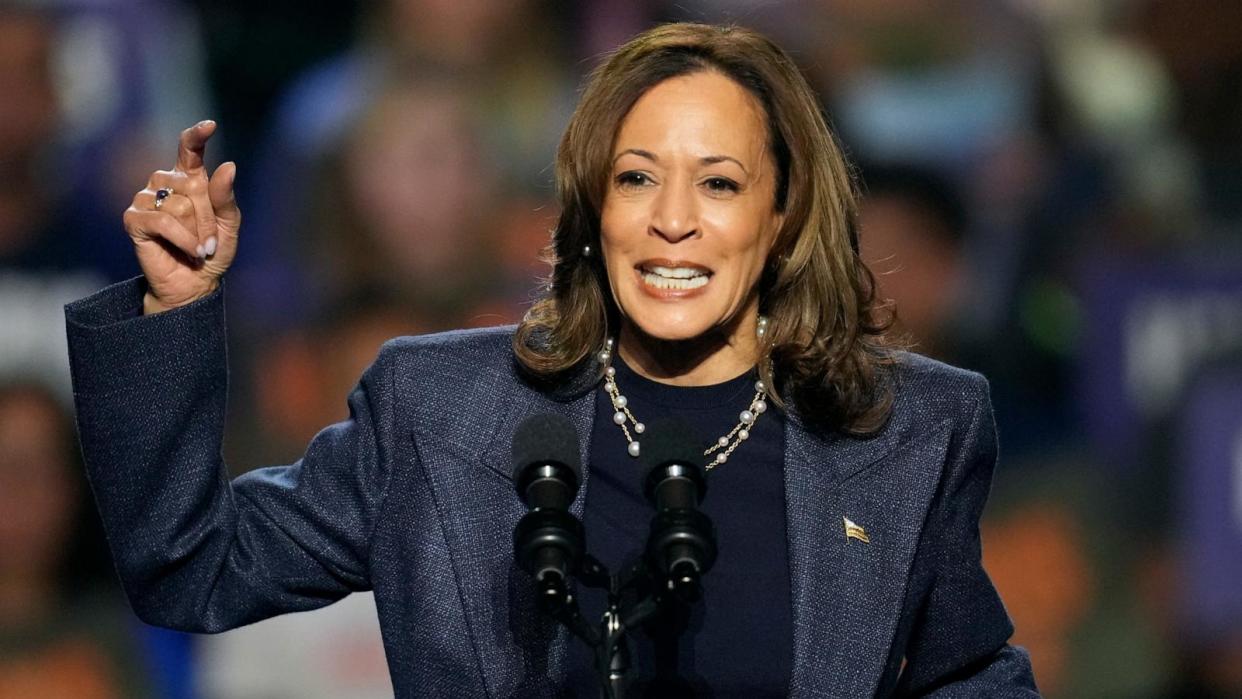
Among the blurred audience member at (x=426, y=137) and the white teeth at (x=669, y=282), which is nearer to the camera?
the white teeth at (x=669, y=282)

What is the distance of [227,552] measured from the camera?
236 cm

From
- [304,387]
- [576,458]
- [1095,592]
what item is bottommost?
[1095,592]

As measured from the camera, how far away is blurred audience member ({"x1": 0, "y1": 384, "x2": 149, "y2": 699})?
4.18 meters

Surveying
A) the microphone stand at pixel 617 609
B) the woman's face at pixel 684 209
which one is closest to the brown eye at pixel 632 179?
the woman's face at pixel 684 209

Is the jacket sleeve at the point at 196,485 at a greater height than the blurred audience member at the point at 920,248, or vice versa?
the jacket sleeve at the point at 196,485

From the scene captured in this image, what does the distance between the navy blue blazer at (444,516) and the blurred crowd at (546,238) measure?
1.75 metres

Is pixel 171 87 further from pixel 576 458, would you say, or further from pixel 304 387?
pixel 576 458

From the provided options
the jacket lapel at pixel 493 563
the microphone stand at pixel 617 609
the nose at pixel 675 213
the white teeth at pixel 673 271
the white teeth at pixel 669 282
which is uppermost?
the nose at pixel 675 213

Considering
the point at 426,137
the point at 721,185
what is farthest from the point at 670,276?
the point at 426,137

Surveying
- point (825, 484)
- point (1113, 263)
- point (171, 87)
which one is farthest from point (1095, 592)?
point (171, 87)

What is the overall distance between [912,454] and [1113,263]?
2.32 meters

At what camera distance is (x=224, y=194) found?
2195 millimetres

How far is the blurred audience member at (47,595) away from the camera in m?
4.18

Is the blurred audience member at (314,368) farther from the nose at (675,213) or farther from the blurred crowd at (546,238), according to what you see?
the nose at (675,213)
